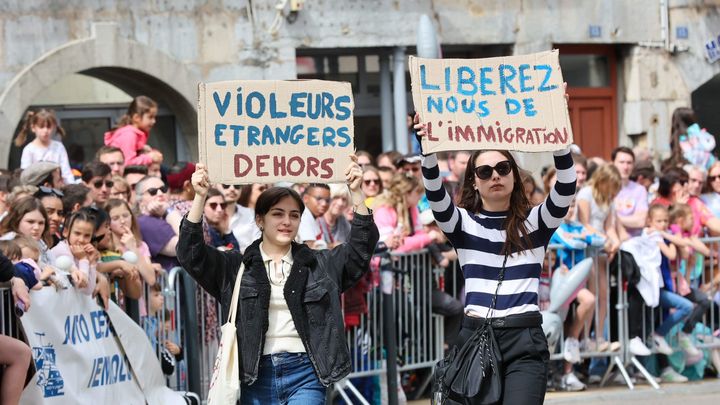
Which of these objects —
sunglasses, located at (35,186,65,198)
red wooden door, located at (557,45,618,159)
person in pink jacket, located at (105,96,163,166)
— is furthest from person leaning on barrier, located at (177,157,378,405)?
red wooden door, located at (557,45,618,159)

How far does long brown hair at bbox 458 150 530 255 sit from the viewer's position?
6.91m

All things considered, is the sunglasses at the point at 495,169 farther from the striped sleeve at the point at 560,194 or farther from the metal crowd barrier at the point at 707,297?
the metal crowd barrier at the point at 707,297

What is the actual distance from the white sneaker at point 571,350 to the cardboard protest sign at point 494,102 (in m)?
4.94

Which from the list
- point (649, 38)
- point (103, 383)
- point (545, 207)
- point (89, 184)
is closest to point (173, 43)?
point (89, 184)

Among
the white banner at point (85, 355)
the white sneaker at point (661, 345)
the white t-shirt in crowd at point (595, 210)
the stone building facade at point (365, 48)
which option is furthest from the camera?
the stone building facade at point (365, 48)

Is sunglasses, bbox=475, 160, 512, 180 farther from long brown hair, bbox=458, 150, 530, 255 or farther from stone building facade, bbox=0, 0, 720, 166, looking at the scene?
stone building facade, bbox=0, 0, 720, 166

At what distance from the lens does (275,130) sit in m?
7.28

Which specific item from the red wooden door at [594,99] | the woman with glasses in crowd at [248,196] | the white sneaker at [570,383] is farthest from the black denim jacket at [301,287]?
the red wooden door at [594,99]

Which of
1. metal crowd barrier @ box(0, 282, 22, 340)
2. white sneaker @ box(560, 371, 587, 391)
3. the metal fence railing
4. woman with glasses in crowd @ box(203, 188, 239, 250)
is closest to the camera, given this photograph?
metal crowd barrier @ box(0, 282, 22, 340)

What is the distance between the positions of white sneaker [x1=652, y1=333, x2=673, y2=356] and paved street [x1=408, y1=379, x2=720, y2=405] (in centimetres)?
30

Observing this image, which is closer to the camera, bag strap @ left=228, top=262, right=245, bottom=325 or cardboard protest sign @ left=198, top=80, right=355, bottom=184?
bag strap @ left=228, top=262, right=245, bottom=325

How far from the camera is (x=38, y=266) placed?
8.36 m

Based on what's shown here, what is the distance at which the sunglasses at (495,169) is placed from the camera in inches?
277

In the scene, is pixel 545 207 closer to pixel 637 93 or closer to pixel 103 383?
pixel 103 383
